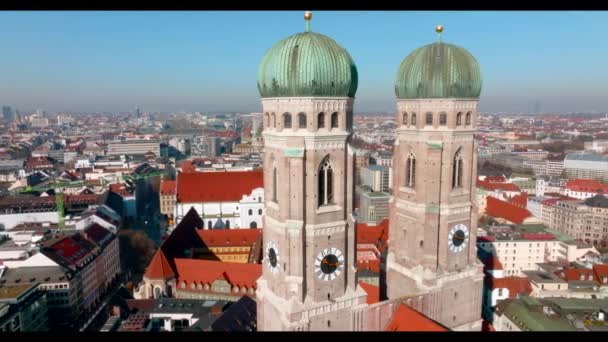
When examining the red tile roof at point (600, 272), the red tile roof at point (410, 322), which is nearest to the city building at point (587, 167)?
the red tile roof at point (600, 272)

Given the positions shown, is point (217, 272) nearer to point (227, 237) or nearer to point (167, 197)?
point (227, 237)

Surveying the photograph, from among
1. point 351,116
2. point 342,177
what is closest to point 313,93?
point 351,116

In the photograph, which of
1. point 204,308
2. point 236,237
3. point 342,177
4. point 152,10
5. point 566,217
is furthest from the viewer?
point 566,217

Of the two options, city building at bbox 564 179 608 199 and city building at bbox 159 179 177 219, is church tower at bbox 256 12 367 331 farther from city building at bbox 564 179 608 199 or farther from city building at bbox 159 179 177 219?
city building at bbox 564 179 608 199

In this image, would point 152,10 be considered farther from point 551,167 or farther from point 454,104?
point 551,167

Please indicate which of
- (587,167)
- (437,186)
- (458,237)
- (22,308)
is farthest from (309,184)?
(587,167)

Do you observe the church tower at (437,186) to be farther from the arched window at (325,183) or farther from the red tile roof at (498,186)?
the red tile roof at (498,186)
